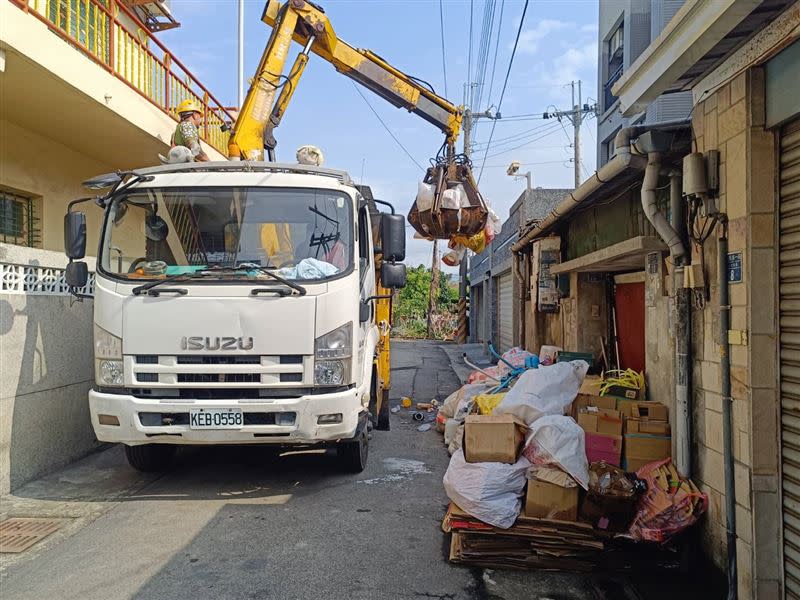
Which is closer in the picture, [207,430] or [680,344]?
[680,344]

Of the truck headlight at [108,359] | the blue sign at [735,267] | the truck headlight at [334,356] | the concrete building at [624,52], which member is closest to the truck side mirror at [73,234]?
the truck headlight at [108,359]

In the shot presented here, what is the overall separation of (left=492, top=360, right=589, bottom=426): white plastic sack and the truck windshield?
5.83 ft

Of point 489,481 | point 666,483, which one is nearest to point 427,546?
point 489,481

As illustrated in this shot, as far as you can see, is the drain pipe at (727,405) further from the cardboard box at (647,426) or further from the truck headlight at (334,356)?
the truck headlight at (334,356)

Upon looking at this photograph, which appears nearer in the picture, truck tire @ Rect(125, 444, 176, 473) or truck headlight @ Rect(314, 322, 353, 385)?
truck headlight @ Rect(314, 322, 353, 385)

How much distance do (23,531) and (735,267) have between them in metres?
4.99

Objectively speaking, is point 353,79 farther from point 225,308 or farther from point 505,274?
point 505,274

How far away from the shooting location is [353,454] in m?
5.15

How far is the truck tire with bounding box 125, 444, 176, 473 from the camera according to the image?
5.01m

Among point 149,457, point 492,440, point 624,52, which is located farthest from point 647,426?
point 624,52

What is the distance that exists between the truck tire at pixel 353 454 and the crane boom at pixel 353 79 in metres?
Answer: 2.91

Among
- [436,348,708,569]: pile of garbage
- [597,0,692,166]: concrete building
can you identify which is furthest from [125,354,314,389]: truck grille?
[597,0,692,166]: concrete building

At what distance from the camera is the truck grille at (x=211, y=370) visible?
416 centimetres

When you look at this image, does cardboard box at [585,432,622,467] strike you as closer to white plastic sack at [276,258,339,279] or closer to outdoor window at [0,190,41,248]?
white plastic sack at [276,258,339,279]
